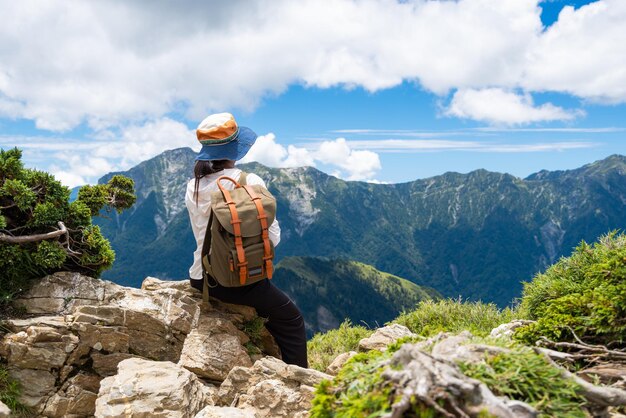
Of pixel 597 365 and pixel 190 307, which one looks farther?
pixel 190 307

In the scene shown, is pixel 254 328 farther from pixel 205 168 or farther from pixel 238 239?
pixel 205 168

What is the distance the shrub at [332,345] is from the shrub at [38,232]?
6.03 metres

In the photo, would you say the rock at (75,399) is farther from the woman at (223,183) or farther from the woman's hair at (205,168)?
the woman's hair at (205,168)

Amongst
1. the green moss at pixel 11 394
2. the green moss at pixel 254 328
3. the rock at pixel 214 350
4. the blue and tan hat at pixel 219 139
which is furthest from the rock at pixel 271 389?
the blue and tan hat at pixel 219 139

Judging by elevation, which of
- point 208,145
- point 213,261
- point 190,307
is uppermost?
point 208,145

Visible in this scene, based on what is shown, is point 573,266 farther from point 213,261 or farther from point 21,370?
point 21,370

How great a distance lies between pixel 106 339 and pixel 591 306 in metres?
8.01

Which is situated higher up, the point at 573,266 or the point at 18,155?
the point at 18,155

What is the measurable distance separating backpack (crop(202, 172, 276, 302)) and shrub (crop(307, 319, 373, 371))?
215 inches

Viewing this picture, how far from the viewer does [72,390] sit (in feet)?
26.8

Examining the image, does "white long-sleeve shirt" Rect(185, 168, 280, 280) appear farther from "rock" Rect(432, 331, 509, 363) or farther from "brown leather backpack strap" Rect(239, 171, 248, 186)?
"rock" Rect(432, 331, 509, 363)

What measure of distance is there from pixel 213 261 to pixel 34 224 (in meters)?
4.35

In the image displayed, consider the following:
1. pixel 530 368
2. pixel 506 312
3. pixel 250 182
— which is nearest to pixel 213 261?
pixel 250 182

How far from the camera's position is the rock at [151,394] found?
21.1ft
